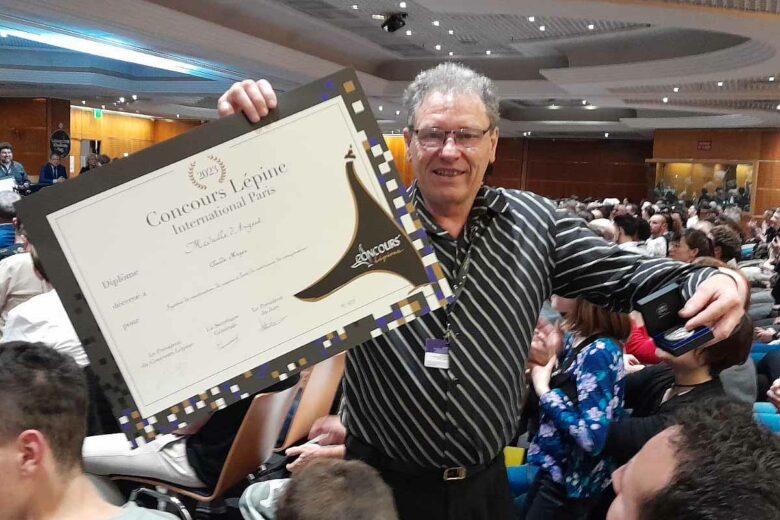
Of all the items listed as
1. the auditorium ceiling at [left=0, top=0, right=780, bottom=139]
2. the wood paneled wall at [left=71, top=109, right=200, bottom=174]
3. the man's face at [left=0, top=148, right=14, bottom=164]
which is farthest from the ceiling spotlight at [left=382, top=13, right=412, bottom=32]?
the wood paneled wall at [left=71, top=109, right=200, bottom=174]

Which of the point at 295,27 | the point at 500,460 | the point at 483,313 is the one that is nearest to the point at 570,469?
the point at 500,460

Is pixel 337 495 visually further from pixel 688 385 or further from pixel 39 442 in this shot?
pixel 688 385

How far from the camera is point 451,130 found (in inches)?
59.3

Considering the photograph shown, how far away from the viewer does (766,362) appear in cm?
396

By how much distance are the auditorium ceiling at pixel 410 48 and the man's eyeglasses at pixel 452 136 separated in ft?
22.1

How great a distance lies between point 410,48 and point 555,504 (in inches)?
510

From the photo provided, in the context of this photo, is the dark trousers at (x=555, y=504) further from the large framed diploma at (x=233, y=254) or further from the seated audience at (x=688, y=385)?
the large framed diploma at (x=233, y=254)

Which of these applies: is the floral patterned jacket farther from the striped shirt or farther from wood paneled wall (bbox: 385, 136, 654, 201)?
wood paneled wall (bbox: 385, 136, 654, 201)

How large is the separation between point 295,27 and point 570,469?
11269 mm

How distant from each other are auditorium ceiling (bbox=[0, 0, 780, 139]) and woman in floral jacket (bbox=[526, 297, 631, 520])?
5837mm

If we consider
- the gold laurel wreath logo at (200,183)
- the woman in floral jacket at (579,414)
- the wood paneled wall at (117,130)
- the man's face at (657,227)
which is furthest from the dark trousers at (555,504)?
the wood paneled wall at (117,130)

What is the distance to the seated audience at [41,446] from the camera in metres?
1.54

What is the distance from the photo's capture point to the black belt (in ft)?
5.07

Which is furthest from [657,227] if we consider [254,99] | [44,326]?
[254,99]
